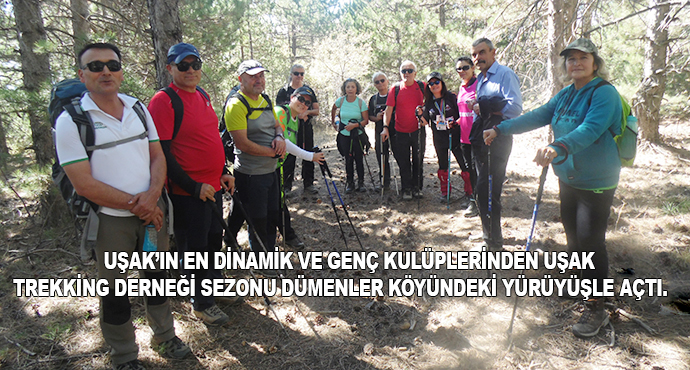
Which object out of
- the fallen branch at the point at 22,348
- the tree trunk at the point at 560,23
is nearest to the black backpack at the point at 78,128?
the fallen branch at the point at 22,348

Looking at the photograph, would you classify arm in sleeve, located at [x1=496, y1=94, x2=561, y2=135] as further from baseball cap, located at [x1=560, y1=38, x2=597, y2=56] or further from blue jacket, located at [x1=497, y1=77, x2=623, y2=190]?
baseball cap, located at [x1=560, y1=38, x2=597, y2=56]

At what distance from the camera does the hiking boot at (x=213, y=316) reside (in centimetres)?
352

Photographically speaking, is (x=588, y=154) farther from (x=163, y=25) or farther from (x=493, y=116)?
(x=163, y=25)

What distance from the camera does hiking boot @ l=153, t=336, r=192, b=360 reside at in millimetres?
3098

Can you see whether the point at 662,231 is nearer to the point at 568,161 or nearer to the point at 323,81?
the point at 568,161

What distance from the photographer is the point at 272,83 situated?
87.7 ft

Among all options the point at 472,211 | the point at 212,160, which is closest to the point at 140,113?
the point at 212,160

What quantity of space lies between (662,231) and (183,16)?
9302 millimetres

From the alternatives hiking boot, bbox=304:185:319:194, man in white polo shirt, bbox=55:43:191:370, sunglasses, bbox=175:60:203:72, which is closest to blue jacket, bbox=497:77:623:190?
sunglasses, bbox=175:60:203:72

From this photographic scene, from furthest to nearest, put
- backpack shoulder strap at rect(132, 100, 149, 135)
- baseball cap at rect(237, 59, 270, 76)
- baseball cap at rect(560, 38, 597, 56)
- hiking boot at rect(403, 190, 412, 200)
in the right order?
hiking boot at rect(403, 190, 412, 200)
baseball cap at rect(237, 59, 270, 76)
baseball cap at rect(560, 38, 597, 56)
backpack shoulder strap at rect(132, 100, 149, 135)

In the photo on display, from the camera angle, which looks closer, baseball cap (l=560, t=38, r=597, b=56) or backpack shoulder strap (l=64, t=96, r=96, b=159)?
backpack shoulder strap (l=64, t=96, r=96, b=159)

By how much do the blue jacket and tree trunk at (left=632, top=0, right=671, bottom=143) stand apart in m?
6.60

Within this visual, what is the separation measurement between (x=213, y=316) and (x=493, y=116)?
12.5ft

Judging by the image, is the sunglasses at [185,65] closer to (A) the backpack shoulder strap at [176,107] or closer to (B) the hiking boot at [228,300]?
(A) the backpack shoulder strap at [176,107]
